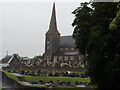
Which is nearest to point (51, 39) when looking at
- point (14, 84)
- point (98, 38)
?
point (14, 84)

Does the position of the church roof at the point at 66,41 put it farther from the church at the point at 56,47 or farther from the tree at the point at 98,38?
the tree at the point at 98,38

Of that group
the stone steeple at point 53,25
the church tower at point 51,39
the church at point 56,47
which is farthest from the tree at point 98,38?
the church tower at point 51,39

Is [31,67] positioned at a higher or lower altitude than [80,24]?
lower

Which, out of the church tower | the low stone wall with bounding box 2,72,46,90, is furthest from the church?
the low stone wall with bounding box 2,72,46,90

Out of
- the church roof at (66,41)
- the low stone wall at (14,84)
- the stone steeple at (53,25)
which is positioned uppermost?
the stone steeple at (53,25)

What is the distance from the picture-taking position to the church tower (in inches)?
3742

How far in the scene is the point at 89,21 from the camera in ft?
72.1

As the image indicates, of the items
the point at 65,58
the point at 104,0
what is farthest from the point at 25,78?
the point at 65,58

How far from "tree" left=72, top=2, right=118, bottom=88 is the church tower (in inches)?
2834

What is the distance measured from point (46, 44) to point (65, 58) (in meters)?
9.57

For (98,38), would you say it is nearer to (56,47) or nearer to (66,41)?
(56,47)

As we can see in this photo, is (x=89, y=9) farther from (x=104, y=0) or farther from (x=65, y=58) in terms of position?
(x=65, y=58)

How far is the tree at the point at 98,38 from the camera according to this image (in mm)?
18359

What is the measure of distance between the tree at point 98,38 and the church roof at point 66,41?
75240 mm
